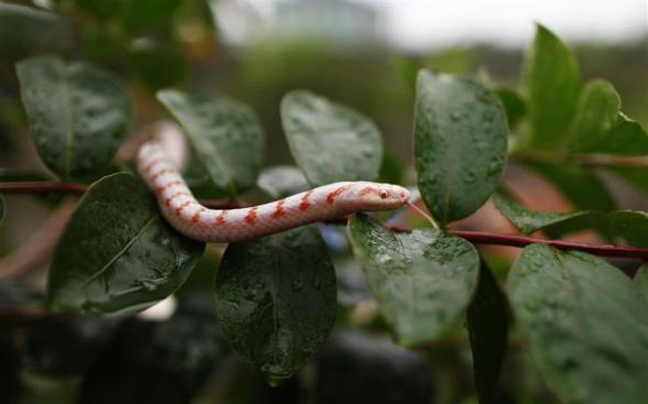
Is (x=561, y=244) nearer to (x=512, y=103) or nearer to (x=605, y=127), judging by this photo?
(x=605, y=127)


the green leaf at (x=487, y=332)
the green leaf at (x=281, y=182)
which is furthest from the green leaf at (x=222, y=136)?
the green leaf at (x=487, y=332)

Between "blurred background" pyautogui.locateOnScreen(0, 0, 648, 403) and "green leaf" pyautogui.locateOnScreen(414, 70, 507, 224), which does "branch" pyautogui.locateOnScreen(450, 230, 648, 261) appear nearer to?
"green leaf" pyautogui.locateOnScreen(414, 70, 507, 224)

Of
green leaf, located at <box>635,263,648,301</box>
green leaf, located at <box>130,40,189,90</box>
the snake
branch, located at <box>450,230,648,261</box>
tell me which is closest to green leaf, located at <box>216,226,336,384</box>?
the snake

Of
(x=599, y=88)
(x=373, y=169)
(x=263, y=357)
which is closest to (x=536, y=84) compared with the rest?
(x=599, y=88)

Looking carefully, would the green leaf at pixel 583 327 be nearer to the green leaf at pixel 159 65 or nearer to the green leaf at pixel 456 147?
the green leaf at pixel 456 147

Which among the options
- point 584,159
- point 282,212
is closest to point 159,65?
point 282,212

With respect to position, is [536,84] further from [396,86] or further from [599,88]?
[396,86]
